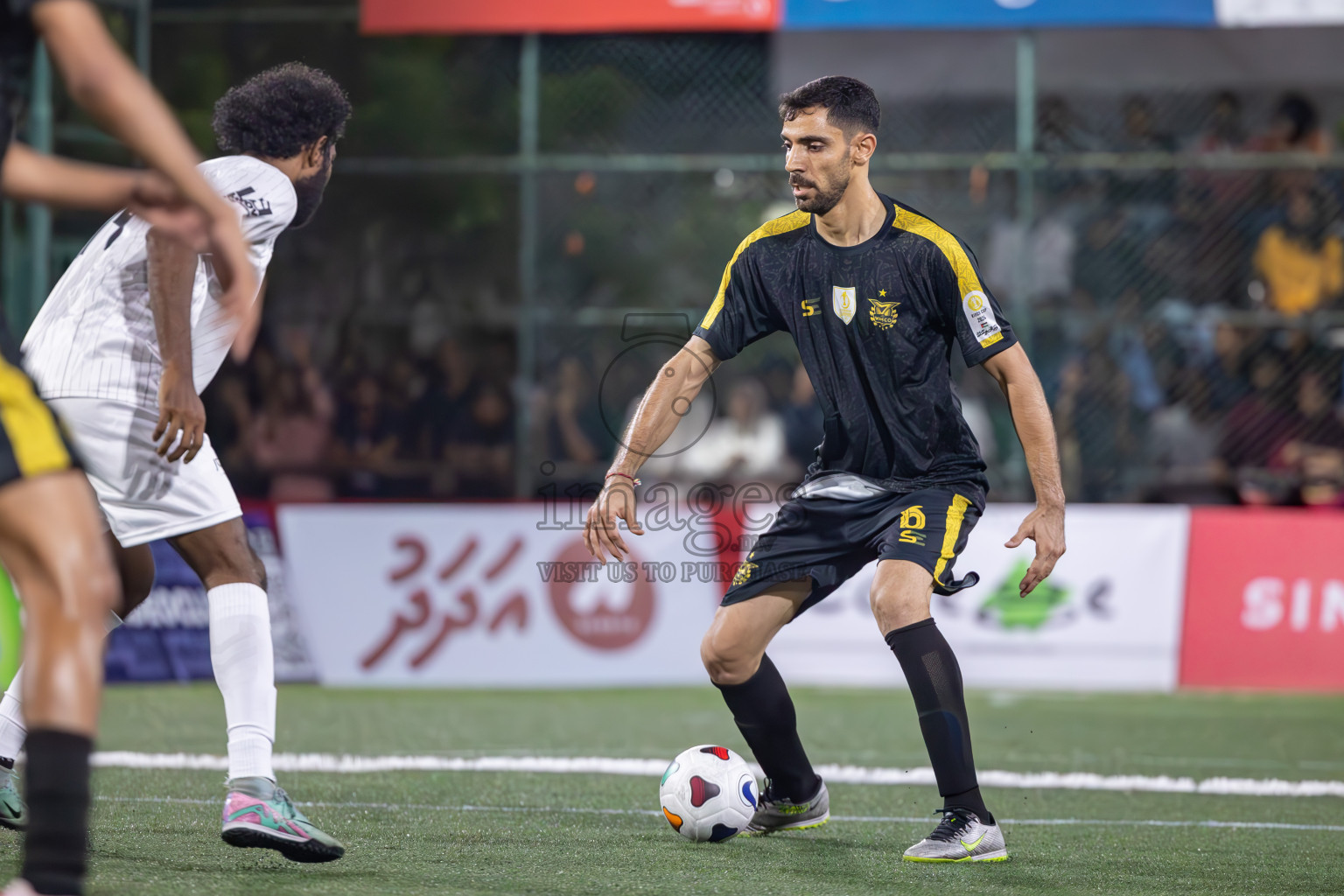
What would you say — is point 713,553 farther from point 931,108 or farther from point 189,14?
point 189,14

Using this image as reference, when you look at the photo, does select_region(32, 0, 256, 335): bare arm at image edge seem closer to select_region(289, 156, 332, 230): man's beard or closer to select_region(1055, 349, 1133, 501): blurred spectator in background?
select_region(289, 156, 332, 230): man's beard

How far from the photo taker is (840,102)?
5145mm

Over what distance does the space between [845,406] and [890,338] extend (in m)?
0.26

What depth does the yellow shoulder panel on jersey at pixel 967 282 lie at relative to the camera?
495cm

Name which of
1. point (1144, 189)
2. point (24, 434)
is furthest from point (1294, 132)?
point (24, 434)

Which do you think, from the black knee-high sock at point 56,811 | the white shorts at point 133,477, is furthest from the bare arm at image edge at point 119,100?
the white shorts at point 133,477

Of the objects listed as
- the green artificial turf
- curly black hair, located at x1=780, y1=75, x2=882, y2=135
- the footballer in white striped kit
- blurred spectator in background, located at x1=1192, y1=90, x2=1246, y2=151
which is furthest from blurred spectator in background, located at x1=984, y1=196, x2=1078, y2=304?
the footballer in white striped kit

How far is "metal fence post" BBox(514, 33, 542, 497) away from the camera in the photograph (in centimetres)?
1286

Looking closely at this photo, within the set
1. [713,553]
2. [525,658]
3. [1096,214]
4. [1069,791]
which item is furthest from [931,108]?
[1069,791]

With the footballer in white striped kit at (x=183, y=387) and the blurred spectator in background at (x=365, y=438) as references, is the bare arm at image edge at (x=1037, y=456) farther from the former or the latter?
the blurred spectator in background at (x=365, y=438)

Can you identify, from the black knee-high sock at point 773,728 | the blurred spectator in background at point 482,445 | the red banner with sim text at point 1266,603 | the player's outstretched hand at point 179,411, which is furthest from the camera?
the blurred spectator in background at point 482,445

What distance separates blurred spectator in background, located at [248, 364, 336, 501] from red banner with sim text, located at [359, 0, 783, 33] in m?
2.91

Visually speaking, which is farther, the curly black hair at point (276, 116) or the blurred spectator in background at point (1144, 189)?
the blurred spectator in background at point (1144, 189)

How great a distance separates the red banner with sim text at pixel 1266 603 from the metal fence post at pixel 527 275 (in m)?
5.06
